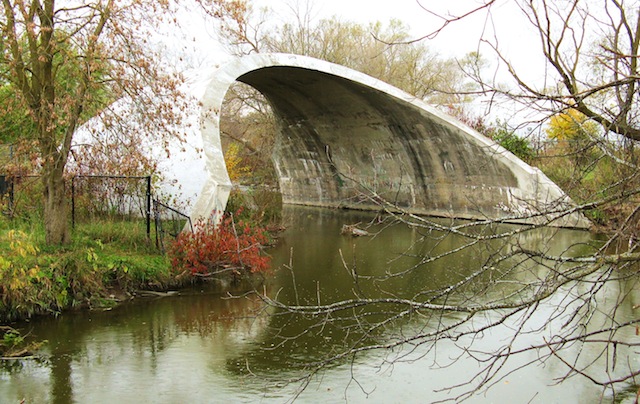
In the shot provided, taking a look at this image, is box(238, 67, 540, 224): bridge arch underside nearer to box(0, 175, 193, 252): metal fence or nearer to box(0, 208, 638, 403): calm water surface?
box(0, 175, 193, 252): metal fence

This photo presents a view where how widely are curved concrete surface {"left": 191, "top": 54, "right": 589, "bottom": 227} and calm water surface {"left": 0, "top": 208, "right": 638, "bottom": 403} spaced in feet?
19.7

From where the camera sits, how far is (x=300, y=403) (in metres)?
5.52

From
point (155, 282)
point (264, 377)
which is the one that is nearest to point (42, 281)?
point (155, 282)

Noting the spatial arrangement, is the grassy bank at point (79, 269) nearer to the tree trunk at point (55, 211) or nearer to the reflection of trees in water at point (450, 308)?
the tree trunk at point (55, 211)

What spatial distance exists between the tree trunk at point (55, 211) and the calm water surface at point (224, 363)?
1.60 m

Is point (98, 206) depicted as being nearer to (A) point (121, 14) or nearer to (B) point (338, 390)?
(A) point (121, 14)

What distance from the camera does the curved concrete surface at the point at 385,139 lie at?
16.9 metres

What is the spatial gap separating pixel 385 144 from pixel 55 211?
535 inches

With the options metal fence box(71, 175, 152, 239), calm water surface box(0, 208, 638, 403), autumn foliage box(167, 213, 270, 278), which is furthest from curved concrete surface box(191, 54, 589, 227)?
calm water surface box(0, 208, 638, 403)

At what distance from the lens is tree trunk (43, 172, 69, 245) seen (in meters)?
9.20

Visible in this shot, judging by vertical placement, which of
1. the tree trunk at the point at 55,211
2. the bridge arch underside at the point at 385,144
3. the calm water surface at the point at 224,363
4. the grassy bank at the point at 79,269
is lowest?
the calm water surface at the point at 224,363

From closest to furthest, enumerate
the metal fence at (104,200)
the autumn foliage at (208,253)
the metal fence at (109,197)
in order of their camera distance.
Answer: the autumn foliage at (208,253) → the metal fence at (104,200) → the metal fence at (109,197)

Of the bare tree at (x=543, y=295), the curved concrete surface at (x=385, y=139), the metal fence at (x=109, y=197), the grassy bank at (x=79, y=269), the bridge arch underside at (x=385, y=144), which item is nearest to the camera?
the bare tree at (x=543, y=295)

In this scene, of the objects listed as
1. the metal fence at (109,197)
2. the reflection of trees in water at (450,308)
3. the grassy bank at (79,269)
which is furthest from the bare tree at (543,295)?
the metal fence at (109,197)
